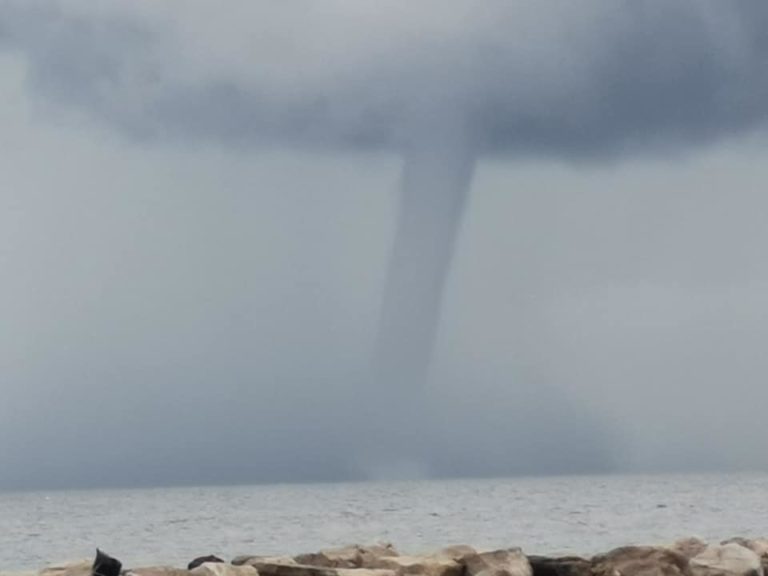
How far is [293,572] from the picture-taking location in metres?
20.5

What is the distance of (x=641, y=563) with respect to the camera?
22.1 meters

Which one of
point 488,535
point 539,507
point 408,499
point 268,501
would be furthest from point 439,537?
point 268,501

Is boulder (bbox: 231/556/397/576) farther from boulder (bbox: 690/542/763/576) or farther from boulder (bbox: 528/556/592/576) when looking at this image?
boulder (bbox: 690/542/763/576)

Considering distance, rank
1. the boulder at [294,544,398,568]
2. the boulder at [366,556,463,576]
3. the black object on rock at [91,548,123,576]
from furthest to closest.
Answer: the boulder at [294,544,398,568]
the boulder at [366,556,463,576]
the black object on rock at [91,548,123,576]

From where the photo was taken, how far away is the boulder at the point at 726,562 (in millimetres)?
22344

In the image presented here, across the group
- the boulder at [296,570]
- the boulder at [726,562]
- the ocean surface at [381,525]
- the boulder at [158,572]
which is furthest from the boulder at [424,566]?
the ocean surface at [381,525]

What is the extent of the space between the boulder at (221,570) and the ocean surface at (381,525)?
23599 mm

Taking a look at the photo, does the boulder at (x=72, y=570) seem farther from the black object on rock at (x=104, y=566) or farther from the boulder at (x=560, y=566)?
the boulder at (x=560, y=566)

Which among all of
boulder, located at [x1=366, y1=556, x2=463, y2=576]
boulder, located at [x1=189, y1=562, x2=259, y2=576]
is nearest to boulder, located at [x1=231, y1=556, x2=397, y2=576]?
boulder, located at [x1=189, y1=562, x2=259, y2=576]

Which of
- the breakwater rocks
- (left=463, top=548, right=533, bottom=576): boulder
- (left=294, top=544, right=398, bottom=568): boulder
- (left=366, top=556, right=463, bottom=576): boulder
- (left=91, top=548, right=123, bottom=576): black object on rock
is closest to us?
(left=91, top=548, right=123, bottom=576): black object on rock

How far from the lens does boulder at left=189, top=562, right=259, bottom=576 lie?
19609 mm

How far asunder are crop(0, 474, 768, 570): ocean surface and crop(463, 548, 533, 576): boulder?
2160 centimetres

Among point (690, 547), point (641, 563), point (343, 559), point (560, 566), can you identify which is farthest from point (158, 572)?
point (690, 547)

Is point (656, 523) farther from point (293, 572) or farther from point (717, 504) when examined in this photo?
point (293, 572)
